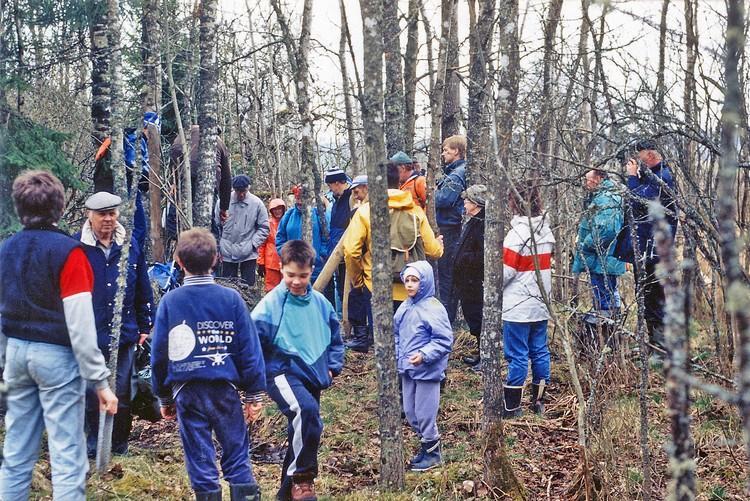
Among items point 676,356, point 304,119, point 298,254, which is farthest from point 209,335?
point 304,119

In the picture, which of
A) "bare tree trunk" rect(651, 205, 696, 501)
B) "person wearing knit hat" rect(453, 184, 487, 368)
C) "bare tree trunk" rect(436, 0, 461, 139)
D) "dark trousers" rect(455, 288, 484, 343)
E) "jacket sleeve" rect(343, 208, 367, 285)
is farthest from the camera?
"bare tree trunk" rect(436, 0, 461, 139)

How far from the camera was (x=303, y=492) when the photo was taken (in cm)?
480

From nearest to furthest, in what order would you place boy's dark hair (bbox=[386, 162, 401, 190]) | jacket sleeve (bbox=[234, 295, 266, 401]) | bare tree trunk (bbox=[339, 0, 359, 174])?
jacket sleeve (bbox=[234, 295, 266, 401]) < boy's dark hair (bbox=[386, 162, 401, 190]) < bare tree trunk (bbox=[339, 0, 359, 174])

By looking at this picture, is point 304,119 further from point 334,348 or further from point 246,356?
point 246,356

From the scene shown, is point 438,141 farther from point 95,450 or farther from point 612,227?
point 95,450

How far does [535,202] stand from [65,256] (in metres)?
3.96

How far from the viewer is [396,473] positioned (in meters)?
5.03

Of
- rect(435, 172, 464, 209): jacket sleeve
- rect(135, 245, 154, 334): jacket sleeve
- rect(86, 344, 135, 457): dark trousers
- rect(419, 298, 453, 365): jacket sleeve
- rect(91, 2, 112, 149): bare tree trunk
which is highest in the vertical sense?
rect(91, 2, 112, 149): bare tree trunk

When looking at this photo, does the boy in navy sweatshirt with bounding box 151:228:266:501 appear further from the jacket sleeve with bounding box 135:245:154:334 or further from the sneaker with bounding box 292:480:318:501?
the jacket sleeve with bounding box 135:245:154:334

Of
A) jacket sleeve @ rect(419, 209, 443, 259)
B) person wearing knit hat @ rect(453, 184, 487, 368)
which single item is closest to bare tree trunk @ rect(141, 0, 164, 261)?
jacket sleeve @ rect(419, 209, 443, 259)

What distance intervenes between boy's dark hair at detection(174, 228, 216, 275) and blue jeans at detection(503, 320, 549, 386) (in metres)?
3.37

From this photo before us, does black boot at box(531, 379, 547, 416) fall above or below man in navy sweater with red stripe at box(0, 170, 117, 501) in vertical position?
below

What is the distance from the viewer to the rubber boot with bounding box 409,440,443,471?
19.1 feet

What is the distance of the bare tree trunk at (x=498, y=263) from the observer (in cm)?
509
